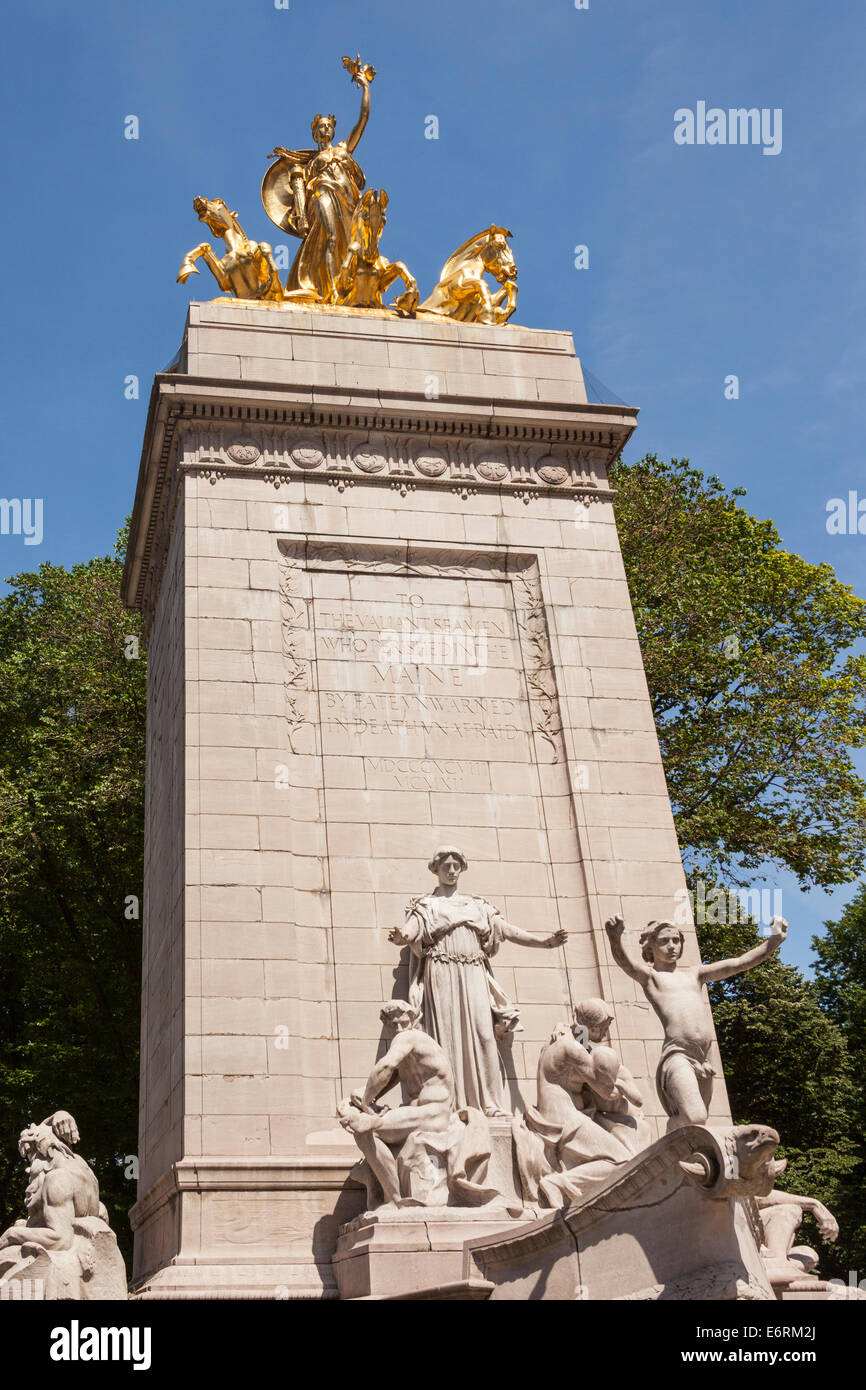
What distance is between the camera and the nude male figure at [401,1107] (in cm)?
1235

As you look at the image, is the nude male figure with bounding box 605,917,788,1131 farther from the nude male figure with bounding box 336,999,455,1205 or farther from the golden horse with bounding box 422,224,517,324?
the golden horse with bounding box 422,224,517,324

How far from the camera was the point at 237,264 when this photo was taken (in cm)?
1983

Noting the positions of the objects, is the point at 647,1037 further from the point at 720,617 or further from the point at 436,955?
the point at 720,617

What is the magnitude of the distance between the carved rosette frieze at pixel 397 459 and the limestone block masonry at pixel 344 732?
1.4 inches

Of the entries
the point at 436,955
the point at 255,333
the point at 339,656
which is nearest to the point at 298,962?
the point at 436,955

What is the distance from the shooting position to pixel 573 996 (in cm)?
1545

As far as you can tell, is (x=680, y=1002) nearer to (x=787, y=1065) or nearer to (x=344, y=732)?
(x=344, y=732)

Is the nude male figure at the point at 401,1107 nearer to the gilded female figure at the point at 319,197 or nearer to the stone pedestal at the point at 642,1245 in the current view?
the stone pedestal at the point at 642,1245

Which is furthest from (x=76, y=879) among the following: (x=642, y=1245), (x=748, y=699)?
(x=642, y=1245)

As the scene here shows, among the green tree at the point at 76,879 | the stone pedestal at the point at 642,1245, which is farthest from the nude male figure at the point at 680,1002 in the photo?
the green tree at the point at 76,879

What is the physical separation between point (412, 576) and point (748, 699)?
12.0 m

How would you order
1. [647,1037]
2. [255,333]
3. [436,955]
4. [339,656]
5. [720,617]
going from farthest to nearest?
[720,617] < [255,333] < [339,656] < [647,1037] < [436,955]

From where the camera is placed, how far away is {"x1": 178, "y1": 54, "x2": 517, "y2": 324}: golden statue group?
1995 cm
